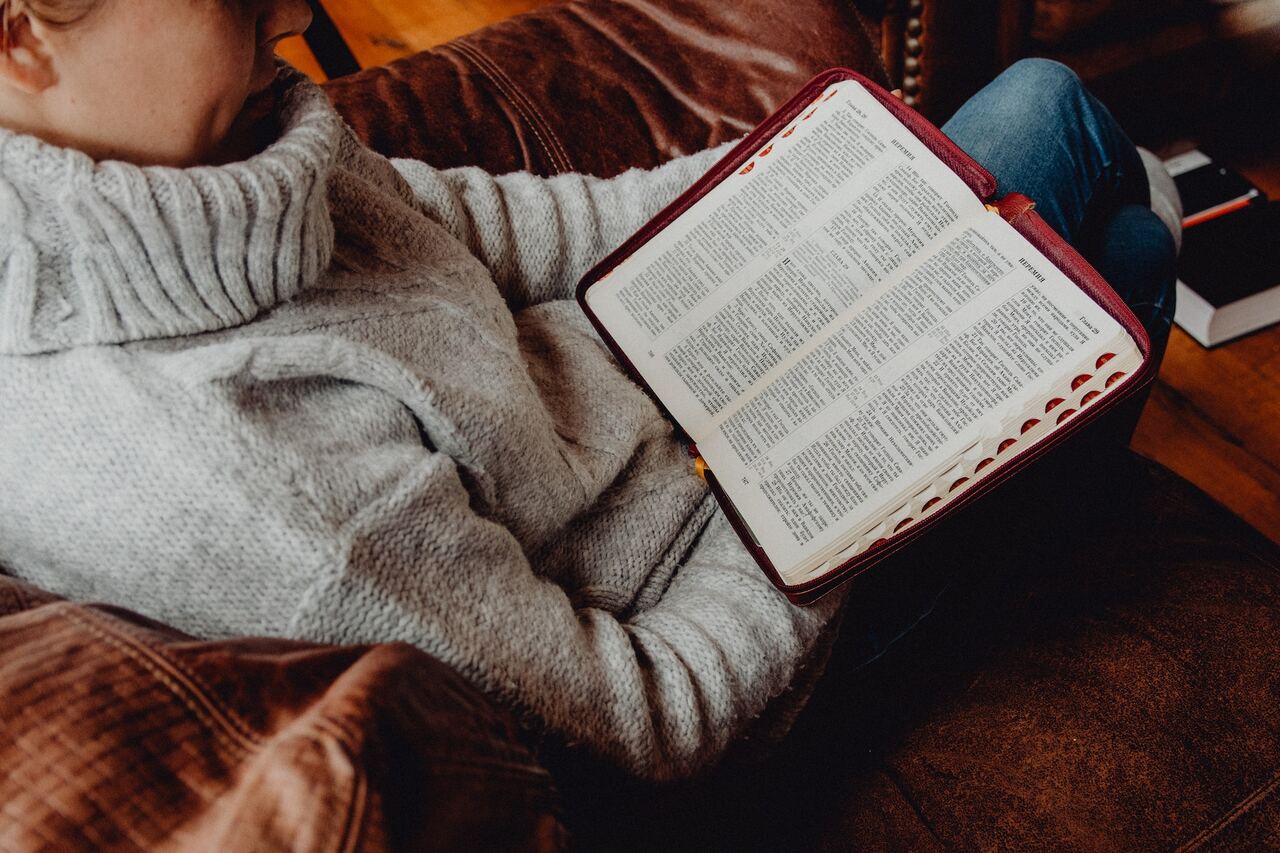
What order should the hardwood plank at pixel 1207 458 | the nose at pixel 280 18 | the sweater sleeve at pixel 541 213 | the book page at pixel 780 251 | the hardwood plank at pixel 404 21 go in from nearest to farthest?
the nose at pixel 280 18 < the book page at pixel 780 251 < the sweater sleeve at pixel 541 213 < the hardwood plank at pixel 1207 458 < the hardwood plank at pixel 404 21

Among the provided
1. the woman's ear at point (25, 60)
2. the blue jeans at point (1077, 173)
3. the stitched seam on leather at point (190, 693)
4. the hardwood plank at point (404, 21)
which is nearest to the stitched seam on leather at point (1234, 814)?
the blue jeans at point (1077, 173)

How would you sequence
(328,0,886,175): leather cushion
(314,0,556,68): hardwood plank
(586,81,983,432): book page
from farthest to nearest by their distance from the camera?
(314,0,556,68): hardwood plank, (328,0,886,175): leather cushion, (586,81,983,432): book page

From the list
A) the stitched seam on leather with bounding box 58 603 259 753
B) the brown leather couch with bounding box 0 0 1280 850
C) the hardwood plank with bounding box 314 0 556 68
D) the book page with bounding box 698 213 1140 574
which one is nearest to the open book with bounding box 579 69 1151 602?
the book page with bounding box 698 213 1140 574

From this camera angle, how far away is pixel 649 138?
102 centimetres

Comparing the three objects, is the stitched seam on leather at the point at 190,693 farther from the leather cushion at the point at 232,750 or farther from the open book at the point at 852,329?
the open book at the point at 852,329

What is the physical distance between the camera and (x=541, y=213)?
2.73ft

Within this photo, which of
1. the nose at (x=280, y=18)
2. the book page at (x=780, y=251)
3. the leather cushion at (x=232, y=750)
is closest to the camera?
the leather cushion at (x=232, y=750)

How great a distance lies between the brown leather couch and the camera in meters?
0.30

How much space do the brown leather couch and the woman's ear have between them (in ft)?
0.82

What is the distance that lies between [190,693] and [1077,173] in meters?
0.84

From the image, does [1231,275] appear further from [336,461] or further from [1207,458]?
[336,461]

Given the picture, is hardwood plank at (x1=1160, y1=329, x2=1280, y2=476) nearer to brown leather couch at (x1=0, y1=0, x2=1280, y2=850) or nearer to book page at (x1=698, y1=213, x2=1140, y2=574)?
brown leather couch at (x1=0, y1=0, x2=1280, y2=850)

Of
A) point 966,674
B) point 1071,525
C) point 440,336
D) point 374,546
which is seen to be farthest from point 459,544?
point 1071,525

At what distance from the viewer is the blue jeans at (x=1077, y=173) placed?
2.69ft
